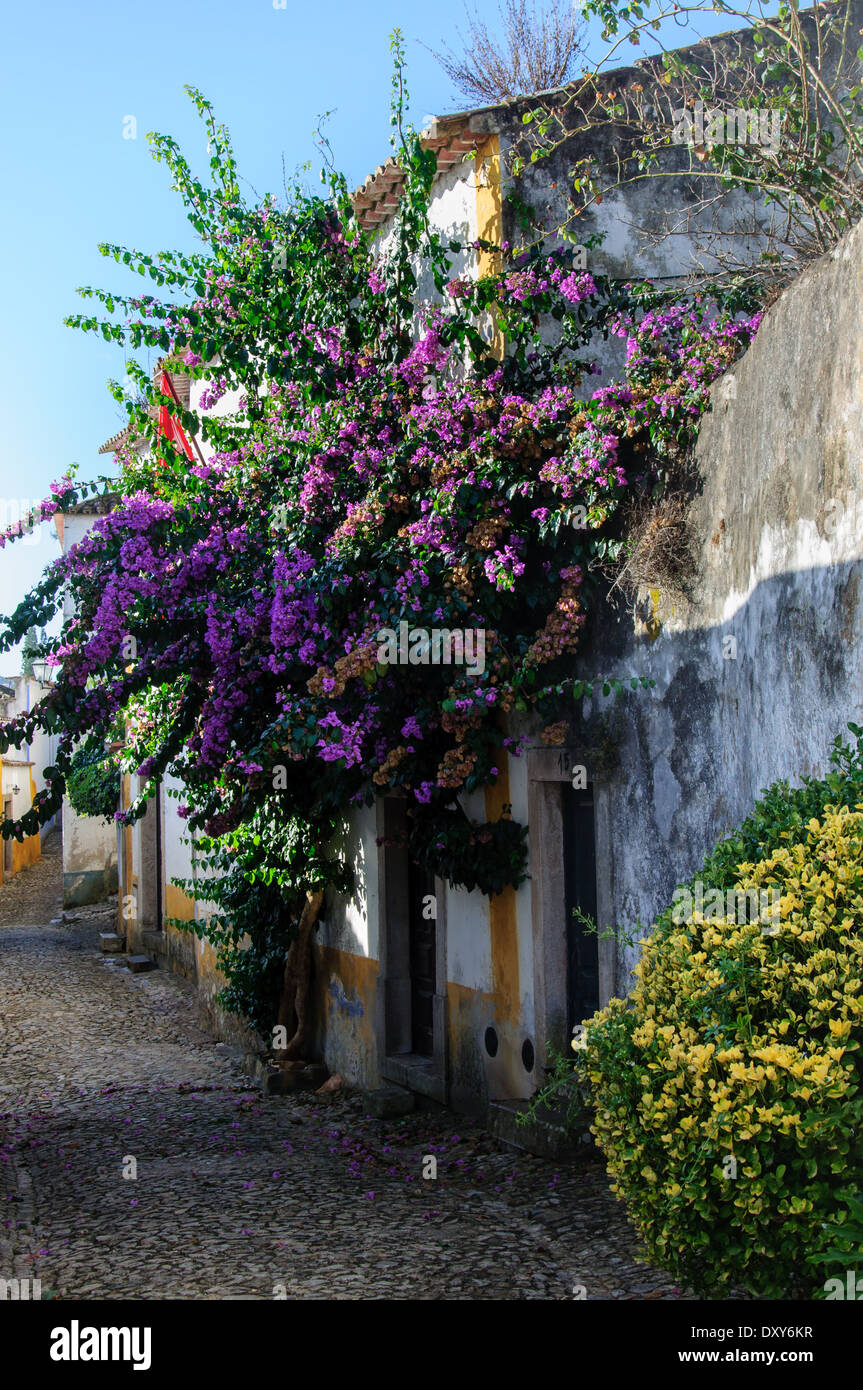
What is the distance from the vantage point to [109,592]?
27.5 feet

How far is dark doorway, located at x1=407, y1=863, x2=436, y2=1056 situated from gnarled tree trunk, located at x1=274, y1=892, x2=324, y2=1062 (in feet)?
3.15

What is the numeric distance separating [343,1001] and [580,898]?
3.49m

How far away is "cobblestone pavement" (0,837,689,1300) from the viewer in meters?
5.72

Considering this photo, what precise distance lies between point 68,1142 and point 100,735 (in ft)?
9.32

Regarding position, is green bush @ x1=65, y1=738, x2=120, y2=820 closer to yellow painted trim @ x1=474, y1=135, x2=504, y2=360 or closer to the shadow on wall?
yellow painted trim @ x1=474, y1=135, x2=504, y2=360

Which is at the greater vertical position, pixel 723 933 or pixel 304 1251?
pixel 723 933

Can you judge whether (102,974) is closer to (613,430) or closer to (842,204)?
(613,430)

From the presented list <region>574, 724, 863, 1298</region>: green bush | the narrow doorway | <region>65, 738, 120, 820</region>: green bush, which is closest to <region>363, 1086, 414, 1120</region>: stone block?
<region>574, 724, 863, 1298</region>: green bush

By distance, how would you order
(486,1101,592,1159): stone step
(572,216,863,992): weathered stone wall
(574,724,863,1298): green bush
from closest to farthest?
(574,724,863,1298): green bush
(572,216,863,992): weathered stone wall
(486,1101,592,1159): stone step

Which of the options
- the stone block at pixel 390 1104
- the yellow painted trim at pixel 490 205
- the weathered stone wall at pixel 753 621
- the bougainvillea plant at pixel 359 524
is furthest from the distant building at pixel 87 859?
the weathered stone wall at pixel 753 621

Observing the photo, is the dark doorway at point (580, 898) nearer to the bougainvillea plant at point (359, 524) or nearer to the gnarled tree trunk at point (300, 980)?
the bougainvillea plant at point (359, 524)
